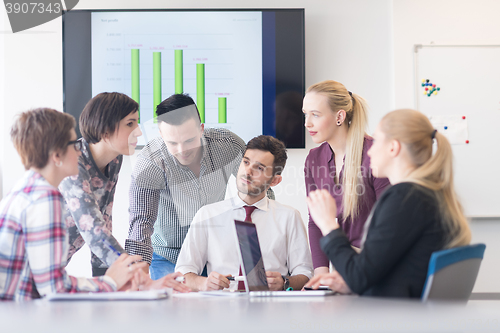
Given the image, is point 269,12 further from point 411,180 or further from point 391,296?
point 391,296

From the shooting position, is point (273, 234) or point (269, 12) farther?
point (269, 12)

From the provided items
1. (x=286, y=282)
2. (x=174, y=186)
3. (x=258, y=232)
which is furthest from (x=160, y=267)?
(x=286, y=282)

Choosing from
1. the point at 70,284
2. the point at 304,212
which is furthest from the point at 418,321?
the point at 304,212

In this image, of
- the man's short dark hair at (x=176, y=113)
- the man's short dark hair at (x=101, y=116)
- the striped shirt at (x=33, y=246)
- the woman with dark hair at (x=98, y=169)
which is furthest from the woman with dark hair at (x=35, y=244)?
the man's short dark hair at (x=176, y=113)

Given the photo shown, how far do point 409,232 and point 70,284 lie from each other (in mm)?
877

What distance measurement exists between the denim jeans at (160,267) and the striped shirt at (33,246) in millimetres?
1019

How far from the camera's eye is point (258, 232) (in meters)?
1.97

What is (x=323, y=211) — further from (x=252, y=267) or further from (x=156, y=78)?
(x=156, y=78)

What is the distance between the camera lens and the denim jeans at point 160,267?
84.5 inches

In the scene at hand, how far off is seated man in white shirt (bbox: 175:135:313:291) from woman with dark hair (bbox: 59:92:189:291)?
15.3 inches

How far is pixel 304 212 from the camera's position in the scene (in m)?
2.84

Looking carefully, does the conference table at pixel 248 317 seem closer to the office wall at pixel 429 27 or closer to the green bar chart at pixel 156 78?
the green bar chart at pixel 156 78

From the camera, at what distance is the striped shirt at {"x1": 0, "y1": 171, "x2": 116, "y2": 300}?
43.0 inches

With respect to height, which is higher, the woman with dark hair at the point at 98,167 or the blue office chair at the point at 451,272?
the woman with dark hair at the point at 98,167
